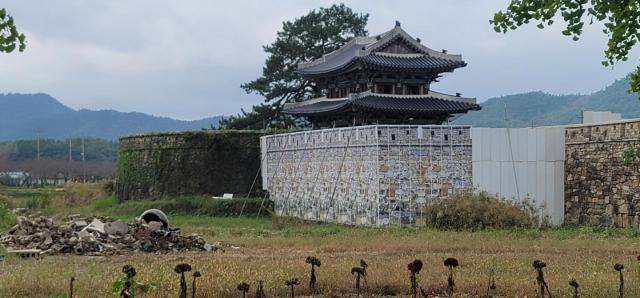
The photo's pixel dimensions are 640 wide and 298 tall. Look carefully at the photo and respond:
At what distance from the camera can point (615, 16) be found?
711cm

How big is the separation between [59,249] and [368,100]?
14.3m

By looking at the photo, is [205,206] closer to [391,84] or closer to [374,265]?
[391,84]

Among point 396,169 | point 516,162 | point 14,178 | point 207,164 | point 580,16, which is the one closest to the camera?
point 580,16

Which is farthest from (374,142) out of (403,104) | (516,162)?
(403,104)

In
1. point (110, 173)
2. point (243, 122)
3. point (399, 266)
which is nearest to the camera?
point (399, 266)

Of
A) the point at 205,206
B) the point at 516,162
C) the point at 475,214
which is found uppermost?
the point at 516,162

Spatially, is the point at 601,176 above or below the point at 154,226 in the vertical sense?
above

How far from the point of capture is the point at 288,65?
146 ft

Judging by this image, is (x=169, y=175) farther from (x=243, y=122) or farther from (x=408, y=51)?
(x=408, y=51)

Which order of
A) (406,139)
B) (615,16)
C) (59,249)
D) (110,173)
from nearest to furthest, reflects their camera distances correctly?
(615,16), (59,249), (406,139), (110,173)

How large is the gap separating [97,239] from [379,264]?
797cm

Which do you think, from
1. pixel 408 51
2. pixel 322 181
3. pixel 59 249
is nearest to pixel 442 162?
pixel 322 181

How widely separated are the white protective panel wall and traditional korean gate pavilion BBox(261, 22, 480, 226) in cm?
45

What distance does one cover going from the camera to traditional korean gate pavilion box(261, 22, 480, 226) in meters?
23.8
